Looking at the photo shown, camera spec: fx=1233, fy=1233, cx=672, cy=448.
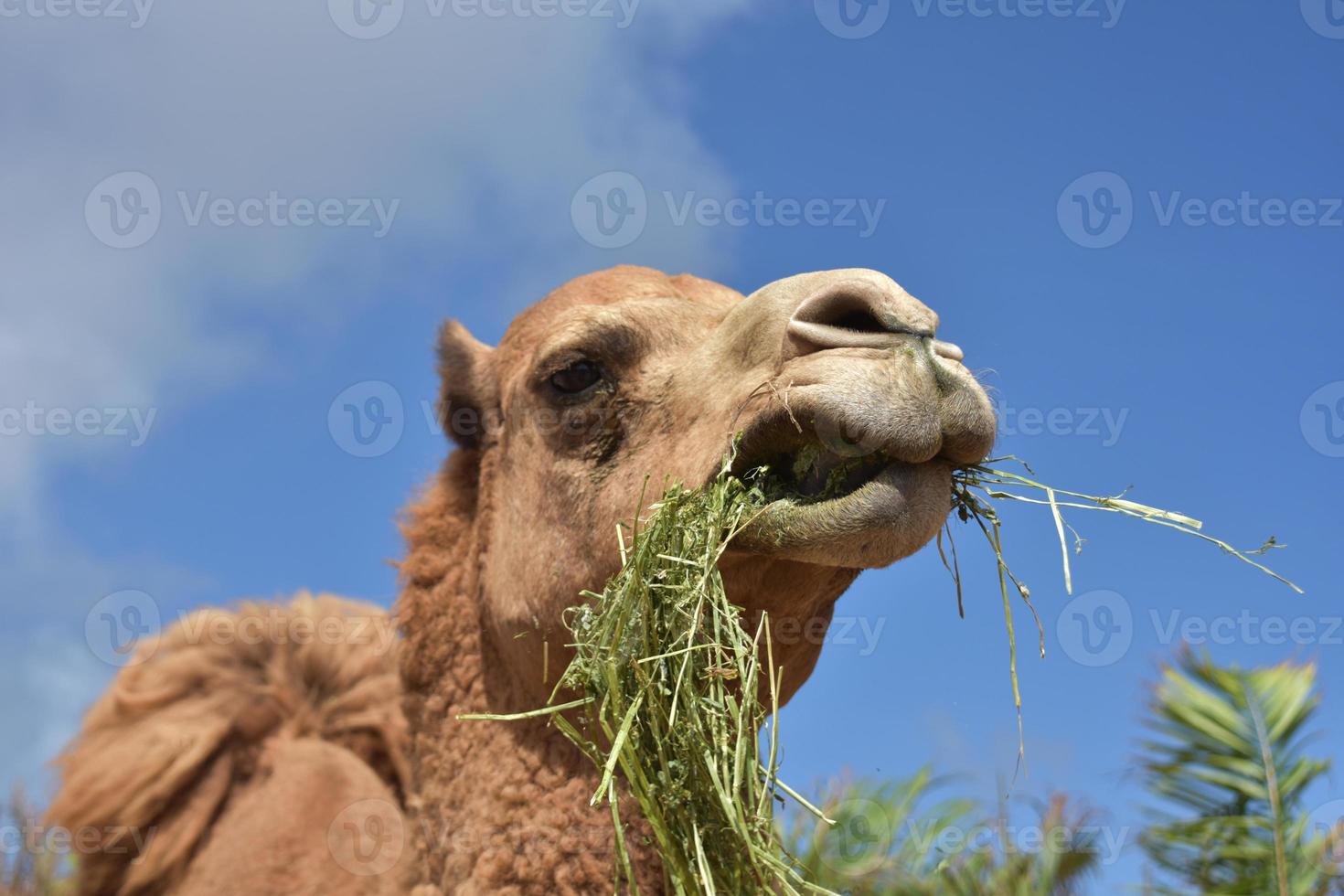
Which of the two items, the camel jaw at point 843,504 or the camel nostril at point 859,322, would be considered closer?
the camel jaw at point 843,504

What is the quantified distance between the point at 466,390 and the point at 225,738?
5.26 feet

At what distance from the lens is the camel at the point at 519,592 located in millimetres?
2781

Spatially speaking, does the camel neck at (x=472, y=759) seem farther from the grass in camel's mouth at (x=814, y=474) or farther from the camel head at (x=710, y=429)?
the grass in camel's mouth at (x=814, y=474)

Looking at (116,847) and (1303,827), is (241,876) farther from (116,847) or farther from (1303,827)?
(1303,827)

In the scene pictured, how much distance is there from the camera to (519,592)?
3645mm

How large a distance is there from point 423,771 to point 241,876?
845 millimetres

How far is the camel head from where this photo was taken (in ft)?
8.89

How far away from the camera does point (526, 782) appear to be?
3.46 meters

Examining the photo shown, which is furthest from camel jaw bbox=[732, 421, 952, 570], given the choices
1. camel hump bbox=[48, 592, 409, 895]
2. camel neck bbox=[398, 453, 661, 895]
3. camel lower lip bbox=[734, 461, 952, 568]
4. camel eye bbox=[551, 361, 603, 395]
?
camel hump bbox=[48, 592, 409, 895]

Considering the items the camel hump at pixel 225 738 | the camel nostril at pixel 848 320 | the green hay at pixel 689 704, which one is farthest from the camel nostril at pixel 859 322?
the camel hump at pixel 225 738

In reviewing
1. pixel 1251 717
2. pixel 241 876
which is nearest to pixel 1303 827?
pixel 1251 717

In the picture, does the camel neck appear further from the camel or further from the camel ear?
the camel ear

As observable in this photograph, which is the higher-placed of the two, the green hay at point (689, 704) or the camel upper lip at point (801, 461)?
the camel upper lip at point (801, 461)

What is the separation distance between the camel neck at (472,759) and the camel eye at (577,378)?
1.91 ft
